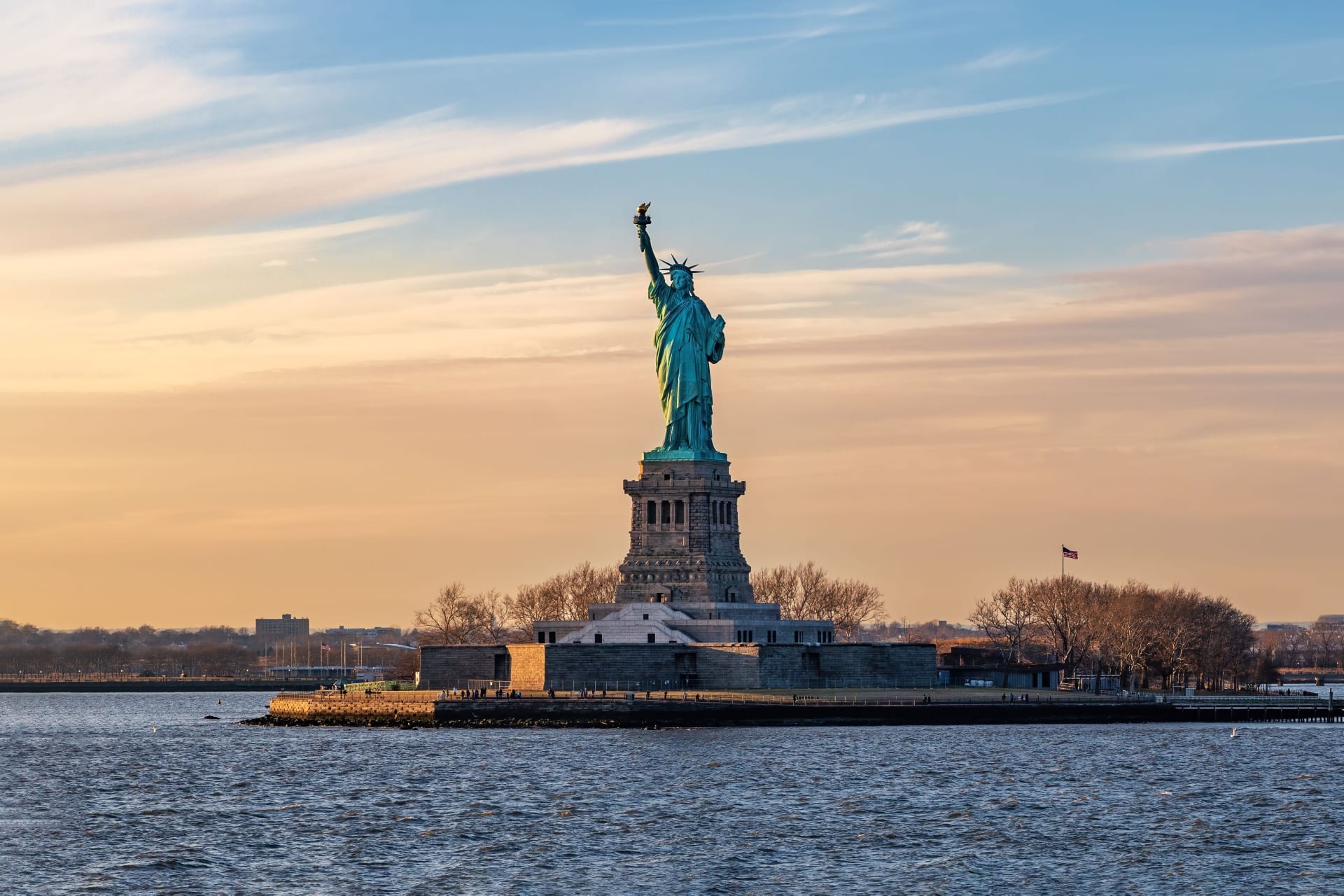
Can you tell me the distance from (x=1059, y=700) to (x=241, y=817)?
2494 inches

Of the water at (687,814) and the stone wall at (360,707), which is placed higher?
the stone wall at (360,707)

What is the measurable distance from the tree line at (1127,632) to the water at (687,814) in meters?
55.1

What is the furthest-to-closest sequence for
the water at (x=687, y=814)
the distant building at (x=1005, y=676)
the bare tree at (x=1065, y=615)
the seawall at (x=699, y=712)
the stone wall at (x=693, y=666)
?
the bare tree at (x=1065, y=615) → the distant building at (x=1005, y=676) → the stone wall at (x=693, y=666) → the seawall at (x=699, y=712) → the water at (x=687, y=814)

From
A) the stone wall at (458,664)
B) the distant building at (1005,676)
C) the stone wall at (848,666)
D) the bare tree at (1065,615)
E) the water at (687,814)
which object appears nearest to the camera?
the water at (687,814)

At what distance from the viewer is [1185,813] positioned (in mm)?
81188

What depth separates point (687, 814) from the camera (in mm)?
79938

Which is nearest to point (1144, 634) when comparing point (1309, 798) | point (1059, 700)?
point (1059, 700)

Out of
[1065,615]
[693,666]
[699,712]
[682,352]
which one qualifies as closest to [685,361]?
[682,352]

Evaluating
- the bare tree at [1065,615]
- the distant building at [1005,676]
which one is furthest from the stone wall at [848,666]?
the bare tree at [1065,615]

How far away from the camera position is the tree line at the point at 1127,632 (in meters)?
177

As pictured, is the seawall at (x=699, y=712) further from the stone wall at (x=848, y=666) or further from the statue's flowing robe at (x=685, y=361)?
the statue's flowing robe at (x=685, y=361)

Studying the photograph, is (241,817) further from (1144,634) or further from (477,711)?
(1144,634)

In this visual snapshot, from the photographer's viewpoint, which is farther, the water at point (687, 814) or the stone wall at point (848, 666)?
Result: the stone wall at point (848, 666)

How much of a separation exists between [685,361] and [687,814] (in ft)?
205
